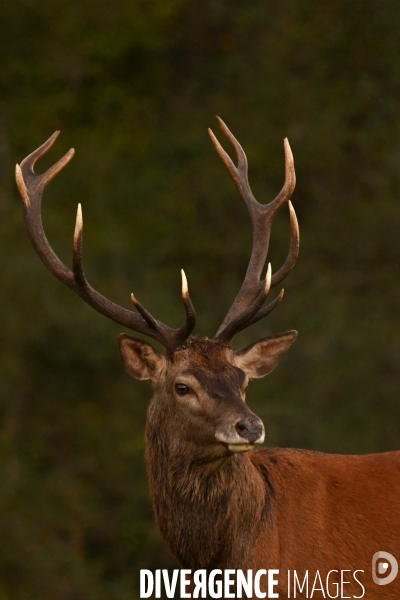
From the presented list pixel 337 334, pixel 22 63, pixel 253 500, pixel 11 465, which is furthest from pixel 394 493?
pixel 22 63

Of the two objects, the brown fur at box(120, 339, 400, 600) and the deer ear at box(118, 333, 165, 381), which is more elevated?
the deer ear at box(118, 333, 165, 381)

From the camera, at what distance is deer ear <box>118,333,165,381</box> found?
6.86 meters

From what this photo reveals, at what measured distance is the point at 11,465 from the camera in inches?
611

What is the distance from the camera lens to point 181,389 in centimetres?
655

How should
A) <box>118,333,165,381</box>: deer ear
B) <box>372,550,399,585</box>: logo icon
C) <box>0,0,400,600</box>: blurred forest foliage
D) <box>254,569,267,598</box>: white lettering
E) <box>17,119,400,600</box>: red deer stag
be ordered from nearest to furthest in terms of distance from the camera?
<box>254,569,267,598</box>: white lettering, <box>17,119,400,600</box>: red deer stag, <box>372,550,399,585</box>: logo icon, <box>118,333,165,381</box>: deer ear, <box>0,0,400,600</box>: blurred forest foliage

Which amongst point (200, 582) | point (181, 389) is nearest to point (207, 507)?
point (200, 582)

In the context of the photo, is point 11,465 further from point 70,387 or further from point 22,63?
point 22,63

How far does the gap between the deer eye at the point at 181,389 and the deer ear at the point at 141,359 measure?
1.03 feet

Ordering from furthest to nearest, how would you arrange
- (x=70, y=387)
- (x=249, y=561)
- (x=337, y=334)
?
1. (x=337, y=334)
2. (x=70, y=387)
3. (x=249, y=561)

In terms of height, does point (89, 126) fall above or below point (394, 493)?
above

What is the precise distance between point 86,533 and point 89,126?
622 centimetres

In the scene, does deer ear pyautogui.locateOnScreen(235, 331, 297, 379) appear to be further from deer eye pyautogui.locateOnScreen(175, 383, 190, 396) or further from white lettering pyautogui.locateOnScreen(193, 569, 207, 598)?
white lettering pyautogui.locateOnScreen(193, 569, 207, 598)

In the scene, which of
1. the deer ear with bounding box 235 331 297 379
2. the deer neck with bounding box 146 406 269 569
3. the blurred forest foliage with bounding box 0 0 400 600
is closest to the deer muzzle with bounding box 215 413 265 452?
the deer neck with bounding box 146 406 269 569

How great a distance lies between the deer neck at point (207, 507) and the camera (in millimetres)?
6500
